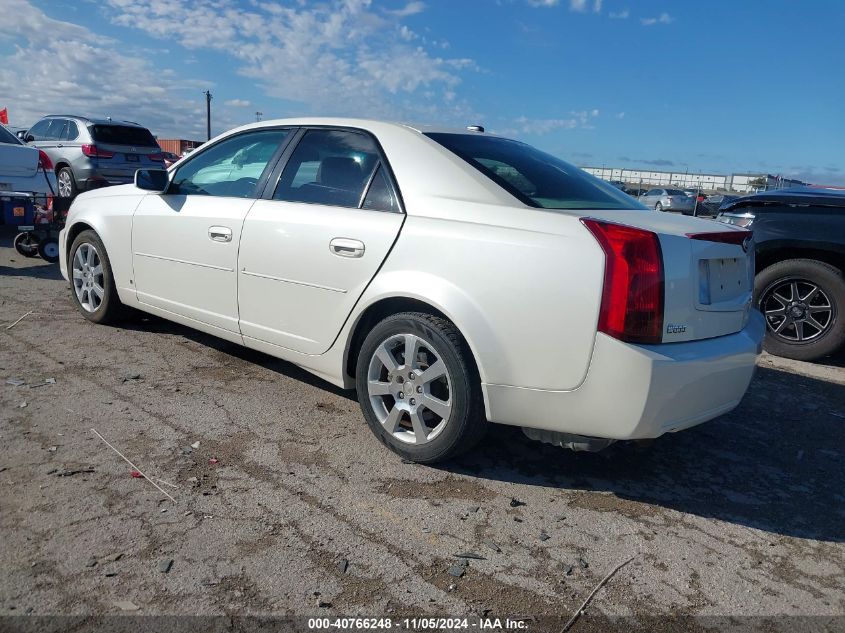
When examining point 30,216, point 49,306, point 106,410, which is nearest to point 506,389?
point 106,410

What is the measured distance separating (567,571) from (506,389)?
2.54ft

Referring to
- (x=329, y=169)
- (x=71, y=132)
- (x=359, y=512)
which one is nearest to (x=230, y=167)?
(x=329, y=169)

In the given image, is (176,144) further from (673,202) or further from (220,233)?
(220,233)

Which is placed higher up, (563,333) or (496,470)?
(563,333)

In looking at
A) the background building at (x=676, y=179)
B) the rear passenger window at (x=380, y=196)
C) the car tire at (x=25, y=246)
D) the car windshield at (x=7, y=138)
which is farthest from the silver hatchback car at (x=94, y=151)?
the background building at (x=676, y=179)

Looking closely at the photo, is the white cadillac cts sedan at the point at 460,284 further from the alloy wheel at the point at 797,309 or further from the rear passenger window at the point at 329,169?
the alloy wheel at the point at 797,309

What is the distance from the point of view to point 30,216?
787 cm

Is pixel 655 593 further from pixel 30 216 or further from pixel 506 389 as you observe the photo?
pixel 30 216

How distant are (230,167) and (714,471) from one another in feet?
11.3

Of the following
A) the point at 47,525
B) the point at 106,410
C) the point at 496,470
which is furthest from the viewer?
the point at 106,410

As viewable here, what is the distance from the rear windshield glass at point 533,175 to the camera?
3.20 m

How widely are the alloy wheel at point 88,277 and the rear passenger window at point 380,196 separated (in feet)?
9.15

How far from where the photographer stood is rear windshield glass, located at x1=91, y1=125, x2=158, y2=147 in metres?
13.1

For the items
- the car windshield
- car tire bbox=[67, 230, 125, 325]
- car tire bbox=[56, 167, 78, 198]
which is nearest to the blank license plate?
car tire bbox=[67, 230, 125, 325]
